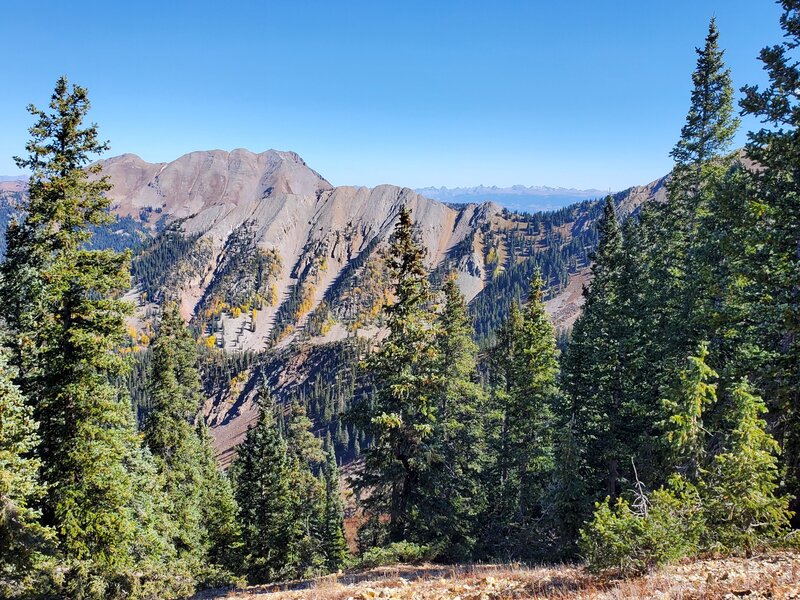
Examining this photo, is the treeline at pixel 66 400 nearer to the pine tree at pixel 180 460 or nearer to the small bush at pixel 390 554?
the small bush at pixel 390 554

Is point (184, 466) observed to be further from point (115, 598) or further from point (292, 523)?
point (115, 598)

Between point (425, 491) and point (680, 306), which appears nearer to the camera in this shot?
point (680, 306)

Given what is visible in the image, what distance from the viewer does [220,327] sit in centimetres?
19800

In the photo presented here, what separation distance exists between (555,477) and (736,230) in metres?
11.8

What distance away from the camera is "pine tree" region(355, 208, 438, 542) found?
1834 cm

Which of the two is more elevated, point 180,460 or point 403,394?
point 403,394

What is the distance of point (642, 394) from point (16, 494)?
21.1 metres

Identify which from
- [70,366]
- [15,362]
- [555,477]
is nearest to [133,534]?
[70,366]

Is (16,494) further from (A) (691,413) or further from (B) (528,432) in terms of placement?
(B) (528,432)

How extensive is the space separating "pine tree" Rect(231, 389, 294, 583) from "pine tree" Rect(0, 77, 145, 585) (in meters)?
16.8

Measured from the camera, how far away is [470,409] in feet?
86.5

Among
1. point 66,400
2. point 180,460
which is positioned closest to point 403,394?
point 66,400

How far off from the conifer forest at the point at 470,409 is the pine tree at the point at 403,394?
0.30 ft

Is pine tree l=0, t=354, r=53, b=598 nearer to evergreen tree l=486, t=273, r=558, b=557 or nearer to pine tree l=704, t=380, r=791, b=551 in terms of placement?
pine tree l=704, t=380, r=791, b=551
